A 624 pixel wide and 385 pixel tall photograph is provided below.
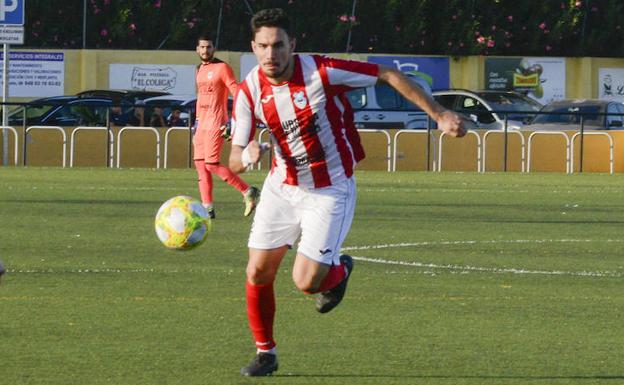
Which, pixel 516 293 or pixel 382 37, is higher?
pixel 382 37

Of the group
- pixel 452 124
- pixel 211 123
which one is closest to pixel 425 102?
pixel 452 124

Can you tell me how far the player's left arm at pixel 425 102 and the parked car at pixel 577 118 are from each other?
76.6ft

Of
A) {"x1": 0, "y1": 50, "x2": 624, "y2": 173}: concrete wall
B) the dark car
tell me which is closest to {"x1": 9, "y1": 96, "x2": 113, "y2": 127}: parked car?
{"x1": 0, "y1": 50, "x2": 624, "y2": 173}: concrete wall

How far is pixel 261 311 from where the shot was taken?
27.4 feet

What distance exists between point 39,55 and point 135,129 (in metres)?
13.5

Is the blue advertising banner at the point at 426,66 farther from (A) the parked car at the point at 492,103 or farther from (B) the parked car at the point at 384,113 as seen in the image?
(B) the parked car at the point at 384,113

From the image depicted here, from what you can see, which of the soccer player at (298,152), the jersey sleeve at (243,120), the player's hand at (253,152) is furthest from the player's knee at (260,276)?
the player's hand at (253,152)

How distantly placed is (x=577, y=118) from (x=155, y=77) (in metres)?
13.7

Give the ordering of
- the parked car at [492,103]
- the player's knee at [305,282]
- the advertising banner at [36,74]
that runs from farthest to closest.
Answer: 1. the advertising banner at [36,74]
2. the parked car at [492,103]
3. the player's knee at [305,282]

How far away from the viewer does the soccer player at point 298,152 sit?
8.28 meters

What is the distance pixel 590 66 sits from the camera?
151ft

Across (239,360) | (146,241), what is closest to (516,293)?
(239,360)

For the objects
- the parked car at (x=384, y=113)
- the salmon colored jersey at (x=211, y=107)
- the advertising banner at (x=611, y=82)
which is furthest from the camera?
the advertising banner at (x=611, y=82)

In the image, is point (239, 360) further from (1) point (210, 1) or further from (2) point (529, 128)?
(1) point (210, 1)
